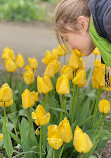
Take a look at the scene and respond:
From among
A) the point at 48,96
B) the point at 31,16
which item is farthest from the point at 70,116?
the point at 31,16

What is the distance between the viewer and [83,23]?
179 cm

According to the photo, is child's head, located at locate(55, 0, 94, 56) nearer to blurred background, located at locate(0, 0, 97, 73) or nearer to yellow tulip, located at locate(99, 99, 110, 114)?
yellow tulip, located at locate(99, 99, 110, 114)

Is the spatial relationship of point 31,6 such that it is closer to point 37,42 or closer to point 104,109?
point 37,42

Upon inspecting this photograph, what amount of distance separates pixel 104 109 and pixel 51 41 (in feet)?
8.11

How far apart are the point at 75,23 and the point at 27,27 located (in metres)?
2.80

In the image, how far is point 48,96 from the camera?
76.1 inches

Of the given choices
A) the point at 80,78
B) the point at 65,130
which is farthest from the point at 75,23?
the point at 65,130

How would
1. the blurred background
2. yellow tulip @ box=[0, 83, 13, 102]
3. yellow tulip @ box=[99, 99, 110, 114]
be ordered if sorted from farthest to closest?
1. the blurred background
2. yellow tulip @ box=[99, 99, 110, 114]
3. yellow tulip @ box=[0, 83, 13, 102]

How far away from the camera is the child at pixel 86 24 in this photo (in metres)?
1.68

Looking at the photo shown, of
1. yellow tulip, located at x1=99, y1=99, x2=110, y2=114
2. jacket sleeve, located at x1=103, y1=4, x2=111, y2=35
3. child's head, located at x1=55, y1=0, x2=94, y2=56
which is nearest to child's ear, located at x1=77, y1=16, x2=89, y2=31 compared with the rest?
child's head, located at x1=55, y1=0, x2=94, y2=56

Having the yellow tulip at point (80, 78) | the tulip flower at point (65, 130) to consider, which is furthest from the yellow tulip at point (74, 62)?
the tulip flower at point (65, 130)

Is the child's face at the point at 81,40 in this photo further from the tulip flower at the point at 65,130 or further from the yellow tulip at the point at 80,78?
the tulip flower at the point at 65,130

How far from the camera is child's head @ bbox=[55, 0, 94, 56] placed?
1.78 m

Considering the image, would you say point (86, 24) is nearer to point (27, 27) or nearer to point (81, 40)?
point (81, 40)
